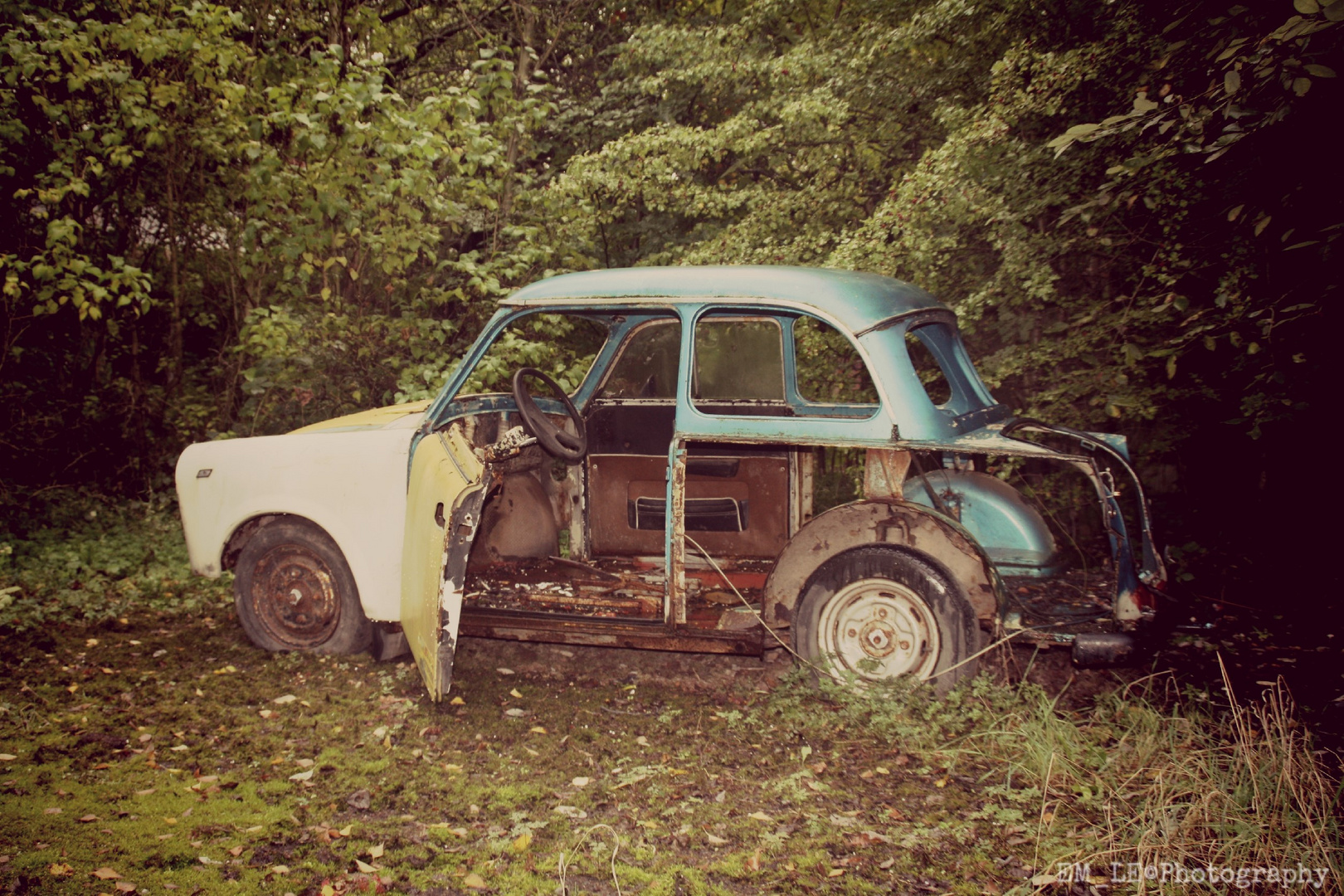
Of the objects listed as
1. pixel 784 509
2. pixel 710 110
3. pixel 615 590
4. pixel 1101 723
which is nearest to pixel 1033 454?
pixel 1101 723

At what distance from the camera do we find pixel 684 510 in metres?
4.07

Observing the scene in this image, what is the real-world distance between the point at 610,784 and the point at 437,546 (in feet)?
4.07

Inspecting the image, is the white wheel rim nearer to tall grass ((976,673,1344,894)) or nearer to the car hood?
tall grass ((976,673,1344,894))

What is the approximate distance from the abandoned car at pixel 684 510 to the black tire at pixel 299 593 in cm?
1

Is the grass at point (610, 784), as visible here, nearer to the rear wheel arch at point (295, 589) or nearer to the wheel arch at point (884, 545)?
the rear wheel arch at point (295, 589)

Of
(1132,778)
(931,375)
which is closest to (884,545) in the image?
(1132,778)

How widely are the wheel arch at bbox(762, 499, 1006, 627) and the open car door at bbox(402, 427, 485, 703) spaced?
1399 millimetres

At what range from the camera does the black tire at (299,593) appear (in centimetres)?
446

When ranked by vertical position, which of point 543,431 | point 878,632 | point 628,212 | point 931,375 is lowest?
point 878,632

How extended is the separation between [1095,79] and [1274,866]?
5.07 meters

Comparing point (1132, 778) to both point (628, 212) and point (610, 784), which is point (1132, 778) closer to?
point (610, 784)

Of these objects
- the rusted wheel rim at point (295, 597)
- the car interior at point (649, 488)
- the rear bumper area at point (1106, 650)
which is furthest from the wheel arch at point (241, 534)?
the rear bumper area at point (1106, 650)

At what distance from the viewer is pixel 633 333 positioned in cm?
532

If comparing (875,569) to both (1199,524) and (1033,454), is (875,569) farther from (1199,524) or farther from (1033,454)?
(1199,524)
